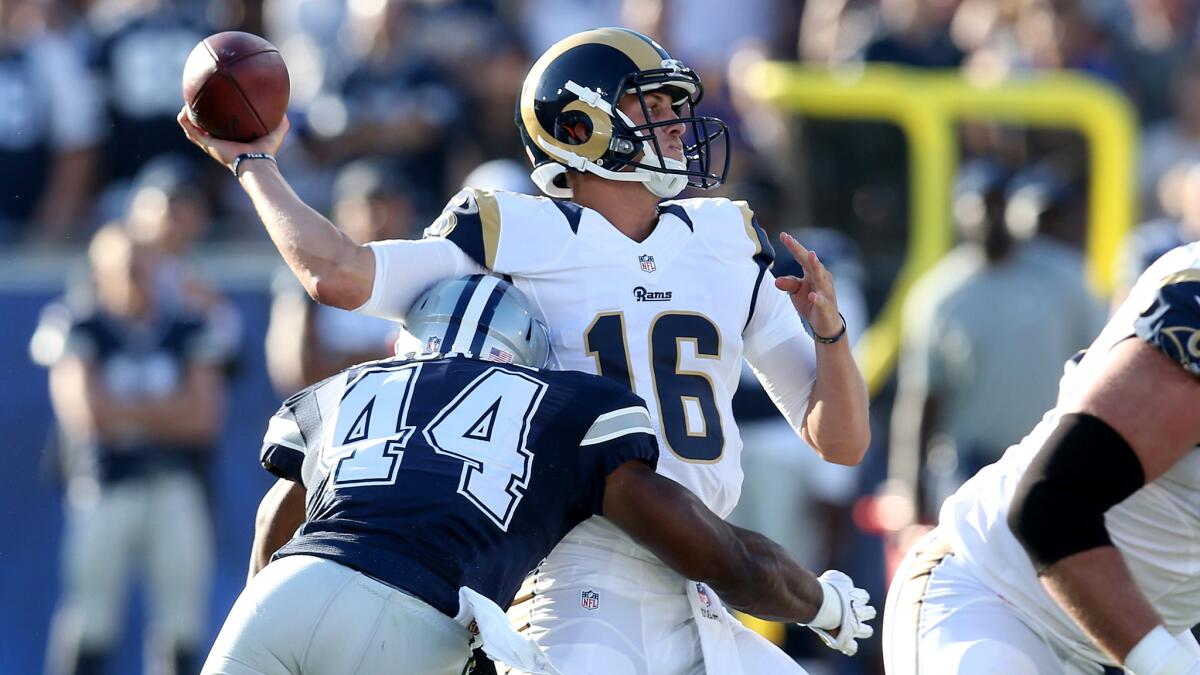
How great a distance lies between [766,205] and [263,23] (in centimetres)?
300

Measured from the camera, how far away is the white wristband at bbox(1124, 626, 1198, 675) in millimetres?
3473

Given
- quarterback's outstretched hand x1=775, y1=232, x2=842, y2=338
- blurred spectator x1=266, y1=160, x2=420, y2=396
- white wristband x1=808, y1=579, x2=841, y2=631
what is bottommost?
blurred spectator x1=266, y1=160, x2=420, y2=396

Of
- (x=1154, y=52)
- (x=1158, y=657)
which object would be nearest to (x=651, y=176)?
(x=1158, y=657)

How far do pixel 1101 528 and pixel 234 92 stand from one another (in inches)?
80.0

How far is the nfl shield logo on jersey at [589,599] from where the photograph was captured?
13.0 ft

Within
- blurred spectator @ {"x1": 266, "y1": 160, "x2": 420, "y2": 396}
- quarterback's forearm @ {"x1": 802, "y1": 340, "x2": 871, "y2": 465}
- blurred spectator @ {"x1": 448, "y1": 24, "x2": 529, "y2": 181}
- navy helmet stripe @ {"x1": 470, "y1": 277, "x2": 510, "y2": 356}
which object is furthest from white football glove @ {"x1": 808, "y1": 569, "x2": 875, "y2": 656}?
blurred spectator @ {"x1": 448, "y1": 24, "x2": 529, "y2": 181}

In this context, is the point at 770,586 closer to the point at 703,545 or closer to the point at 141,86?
the point at 703,545

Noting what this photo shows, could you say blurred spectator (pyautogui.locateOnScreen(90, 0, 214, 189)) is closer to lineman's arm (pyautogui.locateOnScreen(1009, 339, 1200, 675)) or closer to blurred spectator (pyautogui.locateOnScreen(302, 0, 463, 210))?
blurred spectator (pyautogui.locateOnScreen(302, 0, 463, 210))

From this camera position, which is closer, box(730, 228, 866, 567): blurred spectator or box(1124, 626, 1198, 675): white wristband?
box(1124, 626, 1198, 675): white wristband

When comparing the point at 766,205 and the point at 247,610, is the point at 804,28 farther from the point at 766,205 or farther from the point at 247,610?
the point at 247,610

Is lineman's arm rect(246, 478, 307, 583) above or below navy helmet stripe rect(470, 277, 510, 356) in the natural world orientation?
below

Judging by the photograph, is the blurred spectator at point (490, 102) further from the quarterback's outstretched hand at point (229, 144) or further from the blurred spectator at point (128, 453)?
the quarterback's outstretched hand at point (229, 144)

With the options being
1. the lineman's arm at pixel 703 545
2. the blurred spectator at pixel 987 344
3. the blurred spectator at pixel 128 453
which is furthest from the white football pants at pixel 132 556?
the lineman's arm at pixel 703 545

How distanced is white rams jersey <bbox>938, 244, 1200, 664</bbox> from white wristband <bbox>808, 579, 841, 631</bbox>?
0.28 metres
